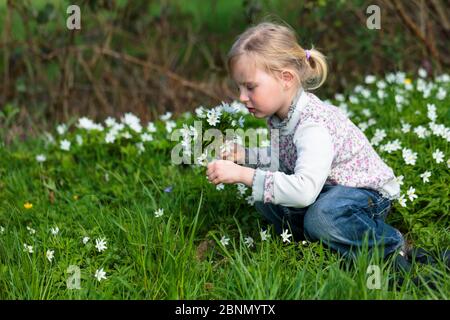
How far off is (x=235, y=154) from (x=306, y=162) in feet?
1.47

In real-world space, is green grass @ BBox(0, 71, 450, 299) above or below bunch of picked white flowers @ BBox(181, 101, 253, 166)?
below

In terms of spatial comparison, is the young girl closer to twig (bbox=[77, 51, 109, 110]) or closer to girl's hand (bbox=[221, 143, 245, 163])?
girl's hand (bbox=[221, 143, 245, 163])

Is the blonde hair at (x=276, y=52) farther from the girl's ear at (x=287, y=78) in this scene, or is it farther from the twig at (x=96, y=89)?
the twig at (x=96, y=89)

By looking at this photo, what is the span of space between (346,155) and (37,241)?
1319 mm

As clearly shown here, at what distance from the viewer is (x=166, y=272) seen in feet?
8.54

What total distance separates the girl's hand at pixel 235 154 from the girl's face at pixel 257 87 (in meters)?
0.26

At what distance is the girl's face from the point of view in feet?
9.12

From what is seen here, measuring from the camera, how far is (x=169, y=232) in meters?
2.77

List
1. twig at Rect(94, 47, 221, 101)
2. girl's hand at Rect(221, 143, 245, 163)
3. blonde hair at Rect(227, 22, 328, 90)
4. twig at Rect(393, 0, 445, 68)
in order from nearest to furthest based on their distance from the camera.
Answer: blonde hair at Rect(227, 22, 328, 90)
girl's hand at Rect(221, 143, 245, 163)
twig at Rect(393, 0, 445, 68)
twig at Rect(94, 47, 221, 101)

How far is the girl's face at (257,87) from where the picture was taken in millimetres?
Answer: 2781

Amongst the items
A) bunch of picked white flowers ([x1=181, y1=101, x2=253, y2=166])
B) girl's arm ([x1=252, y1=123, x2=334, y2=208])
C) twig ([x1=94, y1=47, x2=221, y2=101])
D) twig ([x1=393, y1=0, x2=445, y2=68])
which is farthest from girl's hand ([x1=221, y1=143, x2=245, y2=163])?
twig ([x1=393, y1=0, x2=445, y2=68])

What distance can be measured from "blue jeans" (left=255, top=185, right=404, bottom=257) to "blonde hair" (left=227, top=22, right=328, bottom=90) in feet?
1.57

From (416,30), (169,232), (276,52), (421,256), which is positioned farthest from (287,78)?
(416,30)
